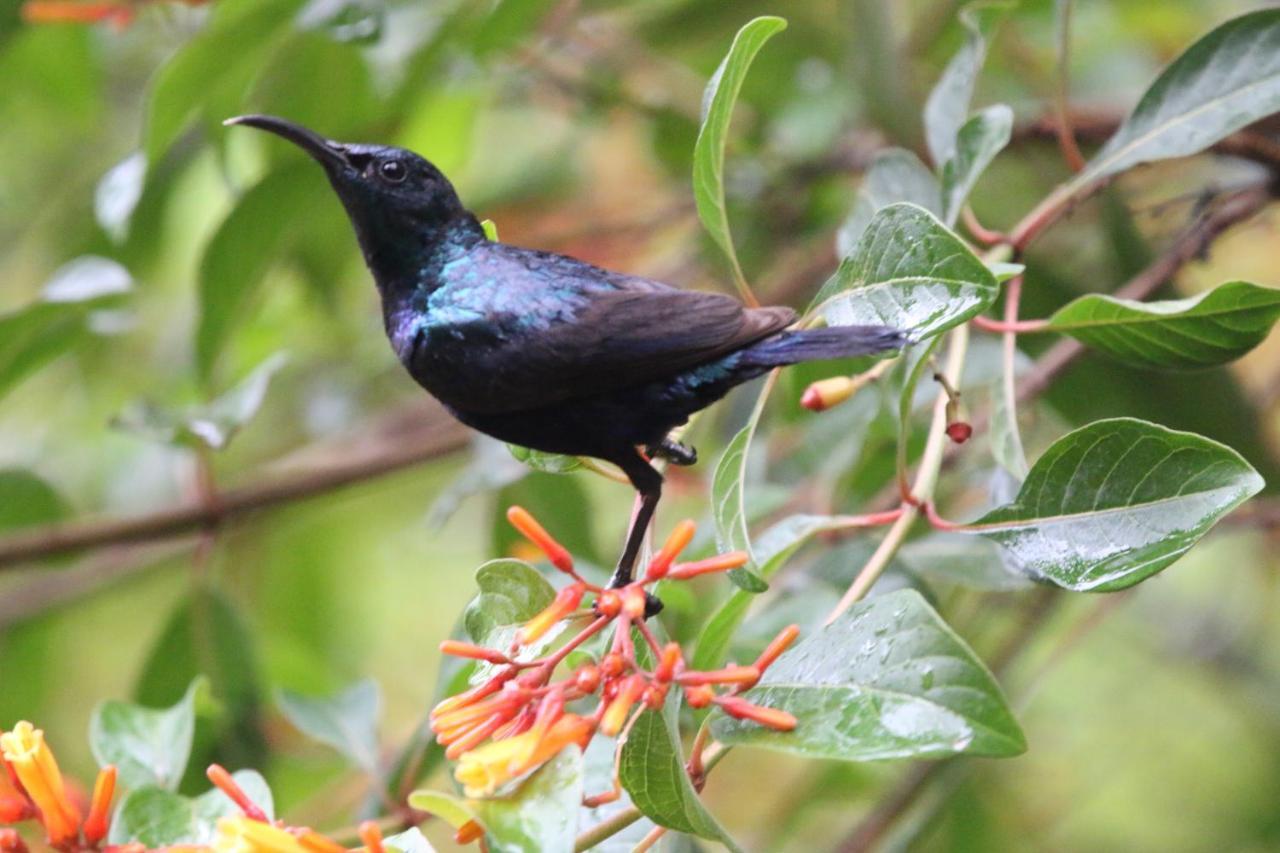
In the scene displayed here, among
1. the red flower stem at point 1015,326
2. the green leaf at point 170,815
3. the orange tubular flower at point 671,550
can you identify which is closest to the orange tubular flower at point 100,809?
the green leaf at point 170,815

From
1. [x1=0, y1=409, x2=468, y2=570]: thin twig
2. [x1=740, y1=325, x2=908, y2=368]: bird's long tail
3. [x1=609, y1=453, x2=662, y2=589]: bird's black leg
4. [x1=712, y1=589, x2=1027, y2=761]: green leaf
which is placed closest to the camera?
[x1=712, y1=589, x2=1027, y2=761]: green leaf

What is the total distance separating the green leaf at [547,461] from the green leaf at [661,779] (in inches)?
17.8

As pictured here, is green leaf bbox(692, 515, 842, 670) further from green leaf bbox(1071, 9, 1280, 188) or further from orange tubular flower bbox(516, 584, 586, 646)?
green leaf bbox(1071, 9, 1280, 188)

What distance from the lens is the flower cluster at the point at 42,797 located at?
1.20 metres

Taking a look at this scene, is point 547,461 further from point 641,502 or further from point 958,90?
point 958,90

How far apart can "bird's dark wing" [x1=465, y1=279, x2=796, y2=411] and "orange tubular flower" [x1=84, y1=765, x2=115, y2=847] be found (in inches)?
19.7

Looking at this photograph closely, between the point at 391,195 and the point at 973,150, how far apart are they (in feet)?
2.24

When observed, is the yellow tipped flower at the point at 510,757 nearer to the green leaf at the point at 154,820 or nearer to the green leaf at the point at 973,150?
the green leaf at the point at 154,820

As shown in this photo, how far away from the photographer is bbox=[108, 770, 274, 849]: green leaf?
1.42 meters

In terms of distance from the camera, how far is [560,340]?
1.38 m

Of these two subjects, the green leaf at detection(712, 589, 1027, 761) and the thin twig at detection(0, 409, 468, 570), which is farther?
the thin twig at detection(0, 409, 468, 570)

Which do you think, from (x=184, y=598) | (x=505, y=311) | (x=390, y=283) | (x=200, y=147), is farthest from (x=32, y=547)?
(x=505, y=311)

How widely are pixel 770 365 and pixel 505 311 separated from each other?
279 mm

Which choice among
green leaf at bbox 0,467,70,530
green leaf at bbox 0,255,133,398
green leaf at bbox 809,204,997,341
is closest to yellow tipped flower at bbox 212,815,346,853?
green leaf at bbox 809,204,997,341
